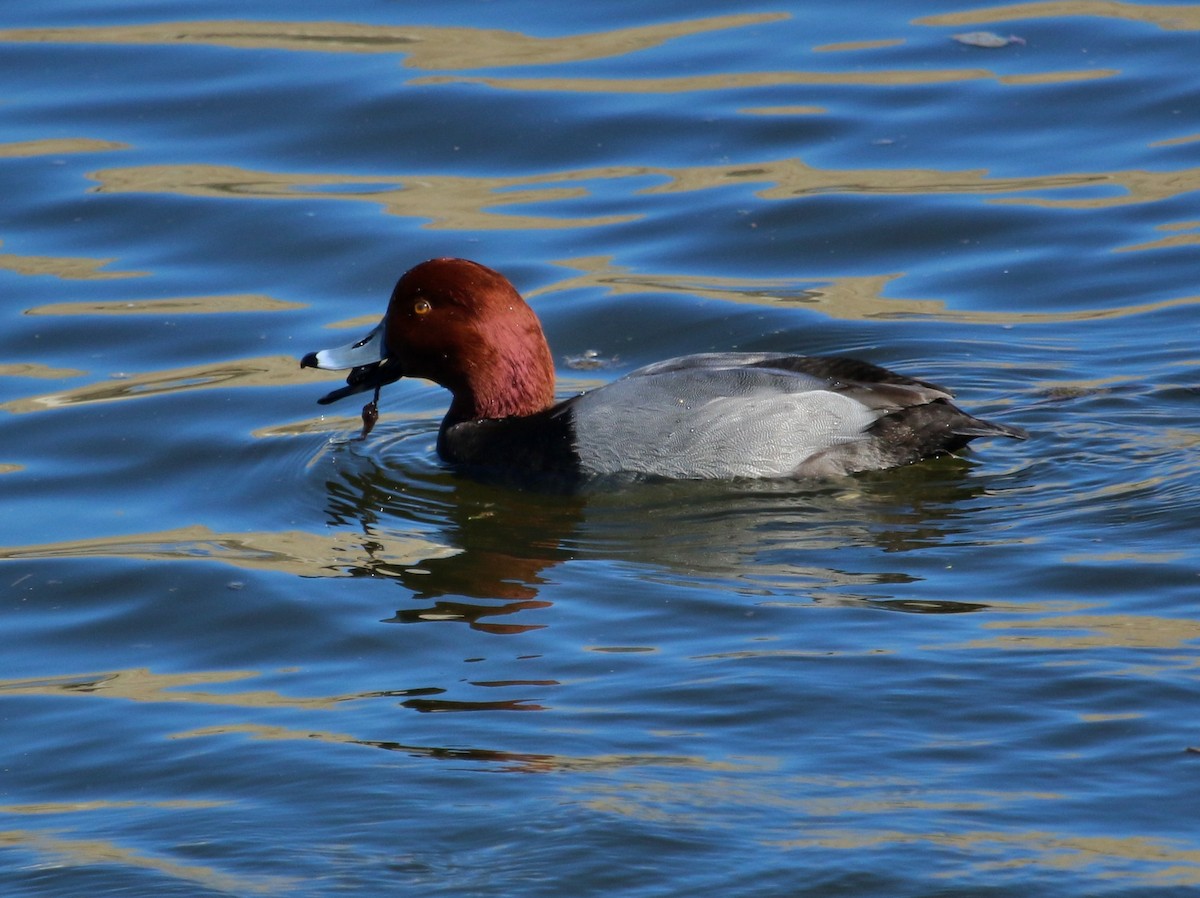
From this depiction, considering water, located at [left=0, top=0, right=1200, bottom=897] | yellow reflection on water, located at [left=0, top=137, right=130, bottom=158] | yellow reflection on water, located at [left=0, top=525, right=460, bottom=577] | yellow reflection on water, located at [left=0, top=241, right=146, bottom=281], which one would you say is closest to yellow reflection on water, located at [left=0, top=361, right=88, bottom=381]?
water, located at [left=0, top=0, right=1200, bottom=897]

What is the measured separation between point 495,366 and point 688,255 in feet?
8.68

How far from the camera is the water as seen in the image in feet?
15.6

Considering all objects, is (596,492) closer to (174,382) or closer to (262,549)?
(262,549)

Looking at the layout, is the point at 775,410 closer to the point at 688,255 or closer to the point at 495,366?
the point at 495,366

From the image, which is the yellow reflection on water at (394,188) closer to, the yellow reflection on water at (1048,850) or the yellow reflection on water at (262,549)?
the yellow reflection on water at (262,549)

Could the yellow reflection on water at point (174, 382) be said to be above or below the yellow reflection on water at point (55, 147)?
below

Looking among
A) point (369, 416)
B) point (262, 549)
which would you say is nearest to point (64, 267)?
point (369, 416)

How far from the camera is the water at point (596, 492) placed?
15.6 feet

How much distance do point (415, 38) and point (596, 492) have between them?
7180mm

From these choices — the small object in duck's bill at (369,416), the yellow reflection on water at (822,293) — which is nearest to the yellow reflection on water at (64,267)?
the yellow reflection on water at (822,293)

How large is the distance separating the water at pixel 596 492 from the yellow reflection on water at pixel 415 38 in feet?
0.15

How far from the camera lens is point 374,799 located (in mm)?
4914

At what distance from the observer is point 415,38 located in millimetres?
14031

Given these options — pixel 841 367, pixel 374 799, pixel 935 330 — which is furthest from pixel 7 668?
pixel 935 330
